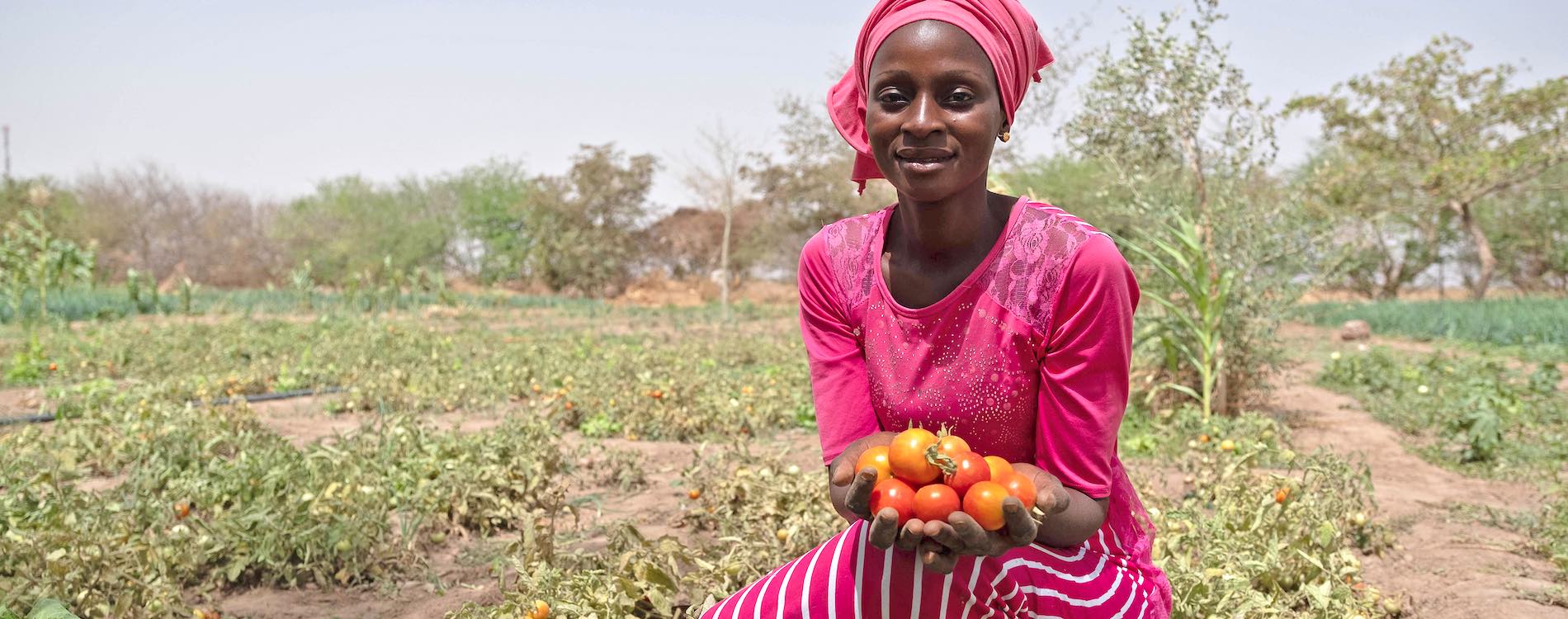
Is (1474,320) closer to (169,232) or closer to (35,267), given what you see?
(35,267)

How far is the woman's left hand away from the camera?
4.04 ft

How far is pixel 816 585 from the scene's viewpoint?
146 cm

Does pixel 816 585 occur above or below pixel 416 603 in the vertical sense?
above

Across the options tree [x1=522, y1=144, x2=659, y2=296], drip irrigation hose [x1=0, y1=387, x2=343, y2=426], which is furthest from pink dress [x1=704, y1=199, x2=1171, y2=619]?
tree [x1=522, y1=144, x2=659, y2=296]

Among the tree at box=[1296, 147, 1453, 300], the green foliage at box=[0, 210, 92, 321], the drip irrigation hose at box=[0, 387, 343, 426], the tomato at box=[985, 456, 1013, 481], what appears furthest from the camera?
the tree at box=[1296, 147, 1453, 300]

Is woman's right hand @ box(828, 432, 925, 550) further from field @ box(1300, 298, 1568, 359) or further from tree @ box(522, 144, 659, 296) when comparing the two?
tree @ box(522, 144, 659, 296)

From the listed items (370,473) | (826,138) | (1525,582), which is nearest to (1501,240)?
(826,138)

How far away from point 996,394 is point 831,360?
28 cm

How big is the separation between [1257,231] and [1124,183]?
0.77m

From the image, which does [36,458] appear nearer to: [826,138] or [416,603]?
[416,603]

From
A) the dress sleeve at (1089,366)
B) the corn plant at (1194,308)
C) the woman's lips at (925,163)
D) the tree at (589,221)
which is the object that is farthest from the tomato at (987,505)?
the tree at (589,221)

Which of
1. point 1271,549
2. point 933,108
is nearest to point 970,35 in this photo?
point 933,108

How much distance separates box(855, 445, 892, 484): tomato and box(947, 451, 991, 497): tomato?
0.29 ft

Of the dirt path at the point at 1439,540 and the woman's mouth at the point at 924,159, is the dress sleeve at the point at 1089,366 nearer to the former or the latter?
the woman's mouth at the point at 924,159
